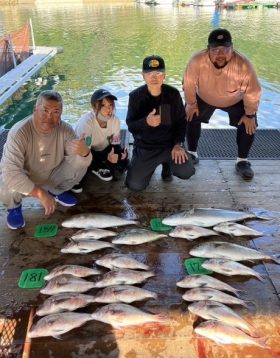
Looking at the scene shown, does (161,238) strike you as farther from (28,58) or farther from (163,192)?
(28,58)

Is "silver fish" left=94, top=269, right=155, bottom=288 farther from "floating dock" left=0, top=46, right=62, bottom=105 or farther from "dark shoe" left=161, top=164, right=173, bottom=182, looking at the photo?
"floating dock" left=0, top=46, right=62, bottom=105

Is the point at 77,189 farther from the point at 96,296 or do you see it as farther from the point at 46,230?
the point at 96,296

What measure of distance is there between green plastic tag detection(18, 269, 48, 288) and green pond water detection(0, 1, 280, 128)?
5230 mm

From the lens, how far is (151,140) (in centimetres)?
328

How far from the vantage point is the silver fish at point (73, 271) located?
223 cm

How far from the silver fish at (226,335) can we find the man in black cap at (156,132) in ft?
5.23

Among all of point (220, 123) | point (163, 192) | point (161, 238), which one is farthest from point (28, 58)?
point (161, 238)

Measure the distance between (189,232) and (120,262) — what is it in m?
0.60

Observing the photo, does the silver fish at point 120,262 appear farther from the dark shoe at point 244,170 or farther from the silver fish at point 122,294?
the dark shoe at point 244,170

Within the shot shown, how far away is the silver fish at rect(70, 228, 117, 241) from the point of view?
2611mm

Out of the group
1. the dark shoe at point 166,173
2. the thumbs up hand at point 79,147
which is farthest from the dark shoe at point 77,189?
the dark shoe at point 166,173

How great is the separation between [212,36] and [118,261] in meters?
2.16

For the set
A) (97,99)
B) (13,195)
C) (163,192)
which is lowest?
(163,192)

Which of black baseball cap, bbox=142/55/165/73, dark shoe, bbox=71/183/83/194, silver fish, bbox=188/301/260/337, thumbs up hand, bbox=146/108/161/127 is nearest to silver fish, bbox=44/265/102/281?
silver fish, bbox=188/301/260/337
